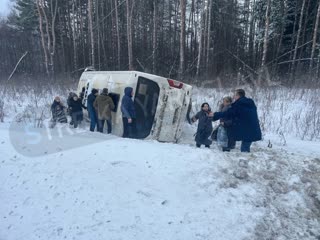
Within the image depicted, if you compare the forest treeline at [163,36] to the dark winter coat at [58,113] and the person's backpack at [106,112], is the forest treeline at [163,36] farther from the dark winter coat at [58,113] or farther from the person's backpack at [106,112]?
the person's backpack at [106,112]

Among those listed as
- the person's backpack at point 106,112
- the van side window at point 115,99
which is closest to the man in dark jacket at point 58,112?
the person's backpack at point 106,112

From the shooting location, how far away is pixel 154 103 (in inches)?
295

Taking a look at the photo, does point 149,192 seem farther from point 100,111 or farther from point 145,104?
point 100,111

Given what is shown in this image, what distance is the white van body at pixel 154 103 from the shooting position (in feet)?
24.3

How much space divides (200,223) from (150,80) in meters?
4.73

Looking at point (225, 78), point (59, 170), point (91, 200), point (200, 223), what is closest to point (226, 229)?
point (200, 223)

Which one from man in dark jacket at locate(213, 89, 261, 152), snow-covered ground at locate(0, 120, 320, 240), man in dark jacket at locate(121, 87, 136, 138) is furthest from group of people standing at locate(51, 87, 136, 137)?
snow-covered ground at locate(0, 120, 320, 240)

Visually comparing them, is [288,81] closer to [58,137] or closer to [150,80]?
[150,80]

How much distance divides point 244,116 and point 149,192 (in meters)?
2.85

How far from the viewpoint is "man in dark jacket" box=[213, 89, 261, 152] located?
18.6ft

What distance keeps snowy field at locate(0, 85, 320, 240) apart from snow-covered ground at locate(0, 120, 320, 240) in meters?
0.01

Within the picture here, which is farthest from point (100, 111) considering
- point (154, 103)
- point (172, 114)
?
point (172, 114)

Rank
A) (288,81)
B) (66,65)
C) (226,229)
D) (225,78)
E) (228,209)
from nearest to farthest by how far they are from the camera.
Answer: (226,229)
(228,209)
(288,81)
(225,78)
(66,65)

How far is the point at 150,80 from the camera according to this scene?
292 inches
